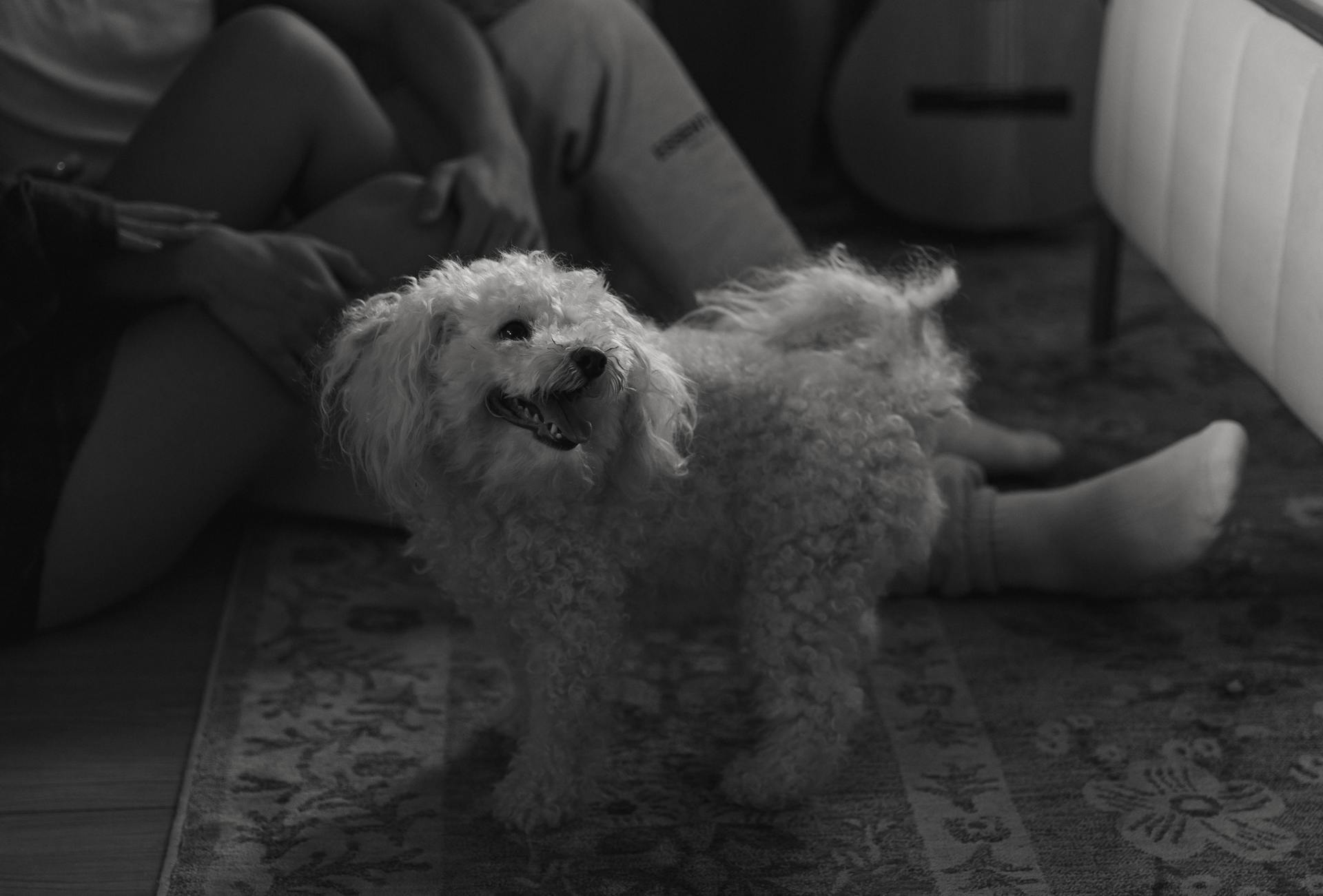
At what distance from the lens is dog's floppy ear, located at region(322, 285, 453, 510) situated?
89 cm

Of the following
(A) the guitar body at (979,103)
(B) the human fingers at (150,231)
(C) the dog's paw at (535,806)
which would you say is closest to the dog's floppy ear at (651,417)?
(C) the dog's paw at (535,806)

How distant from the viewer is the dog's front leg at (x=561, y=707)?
978 millimetres

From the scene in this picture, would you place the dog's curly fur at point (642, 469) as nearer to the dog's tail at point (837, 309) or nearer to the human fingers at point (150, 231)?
the dog's tail at point (837, 309)

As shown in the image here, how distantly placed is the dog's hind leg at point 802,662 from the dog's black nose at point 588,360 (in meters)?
0.22

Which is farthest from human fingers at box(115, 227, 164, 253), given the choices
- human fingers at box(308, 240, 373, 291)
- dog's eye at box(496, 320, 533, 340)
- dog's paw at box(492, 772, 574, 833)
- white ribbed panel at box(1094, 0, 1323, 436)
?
white ribbed panel at box(1094, 0, 1323, 436)

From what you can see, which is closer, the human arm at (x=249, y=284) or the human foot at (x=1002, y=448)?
the human arm at (x=249, y=284)

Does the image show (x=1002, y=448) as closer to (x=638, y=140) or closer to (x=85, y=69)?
(x=638, y=140)

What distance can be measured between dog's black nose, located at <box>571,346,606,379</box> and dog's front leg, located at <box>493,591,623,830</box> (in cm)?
19

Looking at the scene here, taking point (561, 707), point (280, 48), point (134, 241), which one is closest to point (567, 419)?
point (561, 707)

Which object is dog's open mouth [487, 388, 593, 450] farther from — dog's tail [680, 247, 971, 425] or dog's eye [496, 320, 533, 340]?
dog's tail [680, 247, 971, 425]

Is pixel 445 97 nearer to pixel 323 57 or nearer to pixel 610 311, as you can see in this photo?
pixel 323 57

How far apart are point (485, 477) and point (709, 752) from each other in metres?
0.34

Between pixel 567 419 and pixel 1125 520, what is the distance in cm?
60

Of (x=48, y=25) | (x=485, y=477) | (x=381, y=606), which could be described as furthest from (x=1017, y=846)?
(x=48, y=25)
